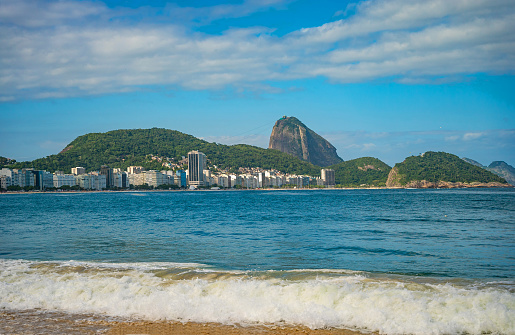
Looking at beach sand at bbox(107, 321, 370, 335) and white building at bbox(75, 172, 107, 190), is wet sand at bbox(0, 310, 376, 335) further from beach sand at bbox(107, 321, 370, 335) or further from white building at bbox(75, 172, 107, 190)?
white building at bbox(75, 172, 107, 190)

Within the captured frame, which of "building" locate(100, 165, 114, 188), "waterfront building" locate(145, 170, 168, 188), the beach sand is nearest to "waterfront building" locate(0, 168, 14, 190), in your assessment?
Answer: "building" locate(100, 165, 114, 188)

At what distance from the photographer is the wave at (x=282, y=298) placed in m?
7.71

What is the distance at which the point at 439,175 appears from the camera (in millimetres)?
189000

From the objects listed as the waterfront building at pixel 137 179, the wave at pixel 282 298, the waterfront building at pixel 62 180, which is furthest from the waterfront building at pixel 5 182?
the wave at pixel 282 298

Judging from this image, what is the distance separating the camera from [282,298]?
8914mm

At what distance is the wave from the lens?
771cm

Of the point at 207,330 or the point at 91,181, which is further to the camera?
the point at 91,181

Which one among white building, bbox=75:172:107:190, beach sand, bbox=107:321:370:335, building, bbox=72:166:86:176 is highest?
building, bbox=72:166:86:176

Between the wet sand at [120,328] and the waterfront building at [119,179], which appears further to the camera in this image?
the waterfront building at [119,179]

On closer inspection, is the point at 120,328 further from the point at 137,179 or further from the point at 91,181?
the point at 137,179

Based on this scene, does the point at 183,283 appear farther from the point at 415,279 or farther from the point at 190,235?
the point at 190,235

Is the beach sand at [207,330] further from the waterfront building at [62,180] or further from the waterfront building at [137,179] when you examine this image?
the waterfront building at [137,179]

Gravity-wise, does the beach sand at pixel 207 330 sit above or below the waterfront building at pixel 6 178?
below

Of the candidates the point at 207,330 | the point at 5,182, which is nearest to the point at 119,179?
the point at 5,182
